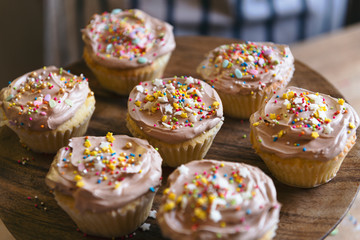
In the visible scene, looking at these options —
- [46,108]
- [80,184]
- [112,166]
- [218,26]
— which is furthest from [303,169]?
[218,26]

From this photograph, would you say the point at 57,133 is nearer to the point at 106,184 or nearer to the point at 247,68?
the point at 106,184

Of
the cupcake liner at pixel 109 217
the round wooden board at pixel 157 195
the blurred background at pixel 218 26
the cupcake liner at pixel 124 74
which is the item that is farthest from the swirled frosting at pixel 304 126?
the blurred background at pixel 218 26

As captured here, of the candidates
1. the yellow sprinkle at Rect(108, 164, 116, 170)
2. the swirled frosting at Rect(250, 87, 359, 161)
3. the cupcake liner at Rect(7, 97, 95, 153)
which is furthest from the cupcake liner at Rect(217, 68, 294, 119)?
the yellow sprinkle at Rect(108, 164, 116, 170)

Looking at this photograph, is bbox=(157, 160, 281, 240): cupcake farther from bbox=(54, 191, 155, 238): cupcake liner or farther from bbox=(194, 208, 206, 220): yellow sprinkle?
bbox=(54, 191, 155, 238): cupcake liner

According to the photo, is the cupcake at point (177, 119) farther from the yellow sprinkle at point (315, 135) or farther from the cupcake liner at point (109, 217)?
the yellow sprinkle at point (315, 135)

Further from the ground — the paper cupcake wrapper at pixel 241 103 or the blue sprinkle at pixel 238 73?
the blue sprinkle at pixel 238 73
